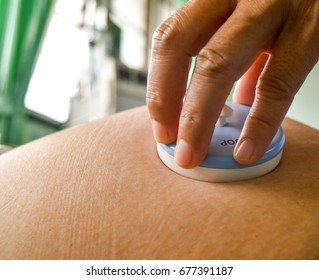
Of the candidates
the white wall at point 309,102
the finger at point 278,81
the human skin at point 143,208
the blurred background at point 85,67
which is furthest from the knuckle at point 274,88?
the blurred background at point 85,67

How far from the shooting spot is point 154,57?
0.53m

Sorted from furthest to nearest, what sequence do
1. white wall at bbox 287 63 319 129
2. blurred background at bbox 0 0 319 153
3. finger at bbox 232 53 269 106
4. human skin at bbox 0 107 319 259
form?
1. blurred background at bbox 0 0 319 153
2. white wall at bbox 287 63 319 129
3. finger at bbox 232 53 269 106
4. human skin at bbox 0 107 319 259

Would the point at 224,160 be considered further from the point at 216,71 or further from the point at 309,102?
the point at 309,102

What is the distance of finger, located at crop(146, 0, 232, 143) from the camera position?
509 millimetres

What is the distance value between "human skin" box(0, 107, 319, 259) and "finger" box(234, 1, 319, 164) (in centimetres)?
5

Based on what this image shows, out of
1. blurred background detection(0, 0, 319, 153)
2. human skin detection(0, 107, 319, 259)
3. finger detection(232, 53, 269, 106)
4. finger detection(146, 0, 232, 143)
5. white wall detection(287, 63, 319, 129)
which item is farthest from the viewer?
blurred background detection(0, 0, 319, 153)

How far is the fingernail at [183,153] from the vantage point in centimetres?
49

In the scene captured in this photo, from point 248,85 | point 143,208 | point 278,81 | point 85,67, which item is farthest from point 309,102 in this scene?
point 85,67

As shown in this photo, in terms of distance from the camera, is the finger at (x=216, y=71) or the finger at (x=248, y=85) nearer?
the finger at (x=216, y=71)

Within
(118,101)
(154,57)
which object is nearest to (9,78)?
(118,101)

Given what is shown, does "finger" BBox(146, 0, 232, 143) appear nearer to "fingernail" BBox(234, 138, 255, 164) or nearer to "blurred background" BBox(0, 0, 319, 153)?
"fingernail" BBox(234, 138, 255, 164)

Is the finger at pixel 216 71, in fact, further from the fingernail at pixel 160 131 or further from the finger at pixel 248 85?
the finger at pixel 248 85

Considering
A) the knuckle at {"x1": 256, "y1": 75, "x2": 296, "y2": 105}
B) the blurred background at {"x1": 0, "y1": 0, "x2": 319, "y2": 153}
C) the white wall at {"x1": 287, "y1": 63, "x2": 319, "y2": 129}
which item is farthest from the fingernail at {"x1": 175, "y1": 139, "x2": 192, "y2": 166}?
the blurred background at {"x1": 0, "y1": 0, "x2": 319, "y2": 153}

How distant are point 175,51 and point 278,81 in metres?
0.13
